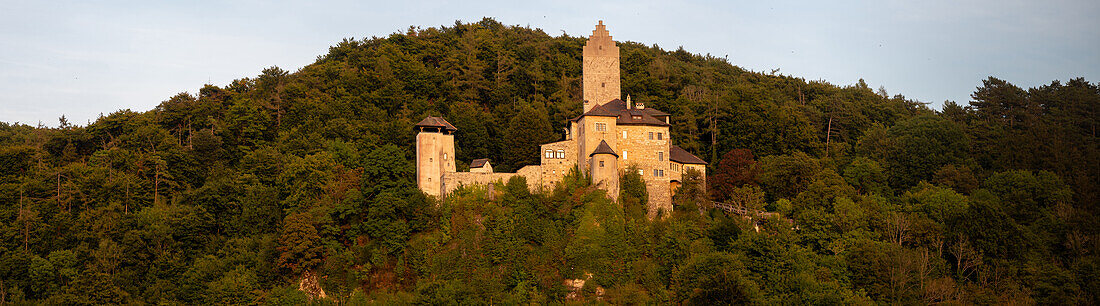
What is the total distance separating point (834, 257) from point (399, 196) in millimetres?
21094

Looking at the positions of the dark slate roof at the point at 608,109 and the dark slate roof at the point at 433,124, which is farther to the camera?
the dark slate roof at the point at 433,124

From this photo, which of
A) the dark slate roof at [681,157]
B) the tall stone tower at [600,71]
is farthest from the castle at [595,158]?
the tall stone tower at [600,71]

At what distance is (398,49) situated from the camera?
209 feet

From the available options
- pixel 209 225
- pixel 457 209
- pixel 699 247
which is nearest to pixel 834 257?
pixel 699 247

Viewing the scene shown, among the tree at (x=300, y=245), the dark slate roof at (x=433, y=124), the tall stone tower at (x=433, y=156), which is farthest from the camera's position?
the dark slate roof at (x=433, y=124)

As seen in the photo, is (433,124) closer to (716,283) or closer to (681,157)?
(681,157)

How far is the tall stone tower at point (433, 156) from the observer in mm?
43438

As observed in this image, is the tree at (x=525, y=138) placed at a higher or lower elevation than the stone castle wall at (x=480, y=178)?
higher

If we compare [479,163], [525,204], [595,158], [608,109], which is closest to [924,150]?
[608,109]

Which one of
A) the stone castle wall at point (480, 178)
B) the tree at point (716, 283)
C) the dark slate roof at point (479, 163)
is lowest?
the tree at point (716, 283)

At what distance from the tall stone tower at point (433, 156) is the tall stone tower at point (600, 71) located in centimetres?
866

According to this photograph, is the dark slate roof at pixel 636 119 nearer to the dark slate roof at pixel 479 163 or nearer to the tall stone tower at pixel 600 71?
the tall stone tower at pixel 600 71

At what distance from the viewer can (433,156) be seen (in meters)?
43.8

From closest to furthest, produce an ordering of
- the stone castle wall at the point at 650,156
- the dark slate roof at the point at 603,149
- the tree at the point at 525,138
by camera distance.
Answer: the dark slate roof at the point at 603,149, the stone castle wall at the point at 650,156, the tree at the point at 525,138
